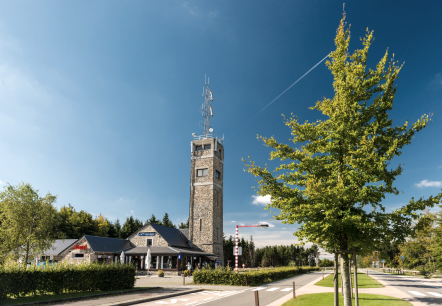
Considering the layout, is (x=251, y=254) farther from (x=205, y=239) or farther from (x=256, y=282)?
(x=256, y=282)

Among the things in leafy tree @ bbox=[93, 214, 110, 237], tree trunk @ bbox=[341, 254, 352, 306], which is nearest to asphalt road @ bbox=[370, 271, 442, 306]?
tree trunk @ bbox=[341, 254, 352, 306]

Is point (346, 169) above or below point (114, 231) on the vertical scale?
above

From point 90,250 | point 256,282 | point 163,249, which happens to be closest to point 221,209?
point 163,249

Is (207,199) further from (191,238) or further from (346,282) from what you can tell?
(346,282)

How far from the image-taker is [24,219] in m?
21.3

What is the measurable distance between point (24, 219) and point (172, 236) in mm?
29183

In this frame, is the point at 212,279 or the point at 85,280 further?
the point at 212,279

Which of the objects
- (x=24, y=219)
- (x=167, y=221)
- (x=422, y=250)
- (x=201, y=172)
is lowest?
(x=422, y=250)

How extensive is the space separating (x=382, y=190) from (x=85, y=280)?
16732mm

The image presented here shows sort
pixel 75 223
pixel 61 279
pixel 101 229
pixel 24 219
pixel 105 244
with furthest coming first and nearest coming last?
pixel 101 229 → pixel 75 223 → pixel 105 244 → pixel 24 219 → pixel 61 279

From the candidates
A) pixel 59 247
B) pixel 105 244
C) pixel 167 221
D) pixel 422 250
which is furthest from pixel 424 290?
pixel 167 221

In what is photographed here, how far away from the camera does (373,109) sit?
30.2 ft

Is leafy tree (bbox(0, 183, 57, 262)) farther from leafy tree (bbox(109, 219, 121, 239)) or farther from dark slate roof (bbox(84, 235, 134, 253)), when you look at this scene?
leafy tree (bbox(109, 219, 121, 239))

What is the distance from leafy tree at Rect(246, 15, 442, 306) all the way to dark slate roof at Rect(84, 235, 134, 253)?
125 ft
